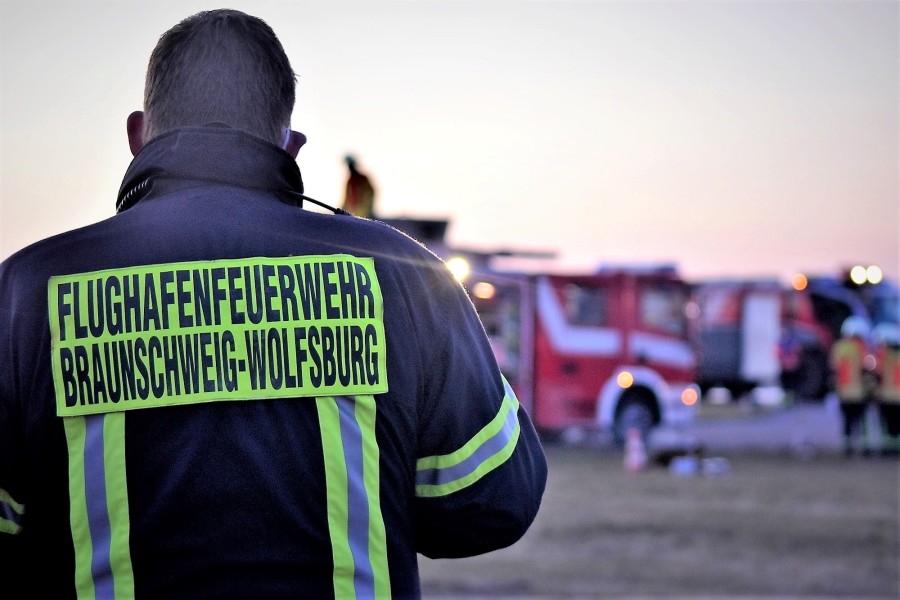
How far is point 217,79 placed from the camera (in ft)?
5.48

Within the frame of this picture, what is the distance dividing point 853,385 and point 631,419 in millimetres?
3084

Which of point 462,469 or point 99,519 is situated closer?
point 99,519

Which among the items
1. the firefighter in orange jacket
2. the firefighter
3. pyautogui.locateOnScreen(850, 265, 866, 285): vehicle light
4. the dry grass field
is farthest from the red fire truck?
pyautogui.locateOnScreen(850, 265, 866, 285): vehicle light

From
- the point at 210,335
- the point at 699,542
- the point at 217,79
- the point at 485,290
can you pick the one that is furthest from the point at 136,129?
the point at 485,290

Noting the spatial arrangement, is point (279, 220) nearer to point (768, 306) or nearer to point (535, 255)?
point (535, 255)

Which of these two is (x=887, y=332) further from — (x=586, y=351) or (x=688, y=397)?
(x=586, y=351)

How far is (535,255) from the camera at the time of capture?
17.0 m

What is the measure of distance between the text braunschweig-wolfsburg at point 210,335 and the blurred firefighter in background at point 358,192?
3.80 m

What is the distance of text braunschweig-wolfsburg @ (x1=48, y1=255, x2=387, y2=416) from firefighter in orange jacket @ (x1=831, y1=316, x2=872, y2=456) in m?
14.8

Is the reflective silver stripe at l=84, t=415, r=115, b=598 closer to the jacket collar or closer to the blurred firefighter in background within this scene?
the jacket collar

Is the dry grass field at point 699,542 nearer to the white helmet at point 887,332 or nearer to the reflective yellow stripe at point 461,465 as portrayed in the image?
the reflective yellow stripe at point 461,465

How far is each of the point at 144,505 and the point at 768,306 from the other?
72.2 feet

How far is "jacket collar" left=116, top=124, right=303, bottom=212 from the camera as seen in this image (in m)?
1.62

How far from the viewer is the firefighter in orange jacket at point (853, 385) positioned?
15.4 meters
